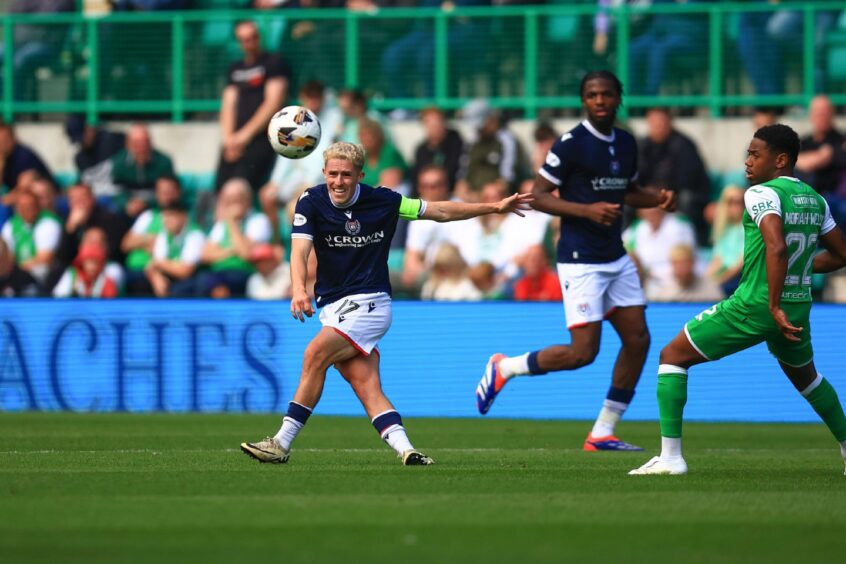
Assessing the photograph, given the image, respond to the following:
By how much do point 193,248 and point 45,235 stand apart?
196cm

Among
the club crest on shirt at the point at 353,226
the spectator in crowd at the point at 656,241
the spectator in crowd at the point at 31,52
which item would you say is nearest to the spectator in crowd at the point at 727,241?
the spectator in crowd at the point at 656,241

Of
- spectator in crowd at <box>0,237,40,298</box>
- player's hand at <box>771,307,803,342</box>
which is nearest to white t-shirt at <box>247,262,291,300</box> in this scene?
spectator in crowd at <box>0,237,40,298</box>

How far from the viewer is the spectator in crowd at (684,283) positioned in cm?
1625

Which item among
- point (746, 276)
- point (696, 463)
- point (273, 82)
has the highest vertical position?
point (273, 82)

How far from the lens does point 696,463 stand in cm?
998

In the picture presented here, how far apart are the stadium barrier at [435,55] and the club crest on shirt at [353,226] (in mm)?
9977

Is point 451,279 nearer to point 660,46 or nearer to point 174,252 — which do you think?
point 174,252

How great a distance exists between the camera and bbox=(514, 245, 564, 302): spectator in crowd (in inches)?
640

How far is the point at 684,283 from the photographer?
16.3m

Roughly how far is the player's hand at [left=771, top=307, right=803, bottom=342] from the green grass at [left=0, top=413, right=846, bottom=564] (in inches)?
32.5

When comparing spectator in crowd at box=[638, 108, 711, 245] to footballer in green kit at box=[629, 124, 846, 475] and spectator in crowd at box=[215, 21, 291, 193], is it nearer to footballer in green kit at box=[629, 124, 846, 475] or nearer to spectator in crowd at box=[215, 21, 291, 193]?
spectator in crowd at box=[215, 21, 291, 193]

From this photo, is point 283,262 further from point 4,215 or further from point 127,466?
point 127,466

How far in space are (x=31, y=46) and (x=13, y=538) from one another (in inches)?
625

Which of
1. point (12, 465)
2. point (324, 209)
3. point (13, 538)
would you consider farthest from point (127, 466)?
point (13, 538)
